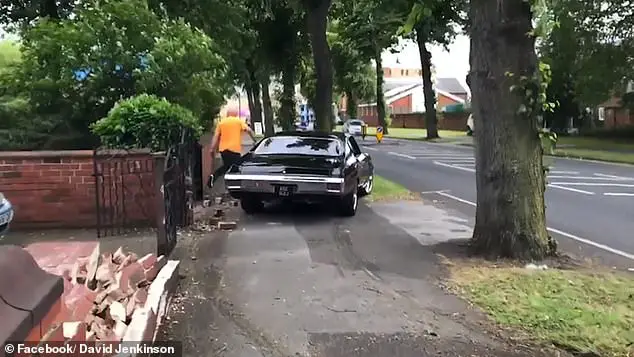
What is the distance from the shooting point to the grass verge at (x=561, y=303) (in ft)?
17.4

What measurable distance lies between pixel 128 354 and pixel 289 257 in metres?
4.05

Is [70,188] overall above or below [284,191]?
above

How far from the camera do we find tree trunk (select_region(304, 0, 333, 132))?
20.3 m

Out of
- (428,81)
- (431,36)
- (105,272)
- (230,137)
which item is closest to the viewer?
(105,272)

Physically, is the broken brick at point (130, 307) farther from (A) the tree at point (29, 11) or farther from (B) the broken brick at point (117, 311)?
(A) the tree at point (29, 11)

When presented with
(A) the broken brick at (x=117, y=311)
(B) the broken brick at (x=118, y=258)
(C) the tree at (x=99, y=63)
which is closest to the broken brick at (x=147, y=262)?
(B) the broken brick at (x=118, y=258)

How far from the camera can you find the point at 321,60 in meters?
20.7

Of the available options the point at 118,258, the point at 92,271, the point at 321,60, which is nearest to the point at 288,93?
the point at 321,60

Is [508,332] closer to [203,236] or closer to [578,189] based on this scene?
[203,236]

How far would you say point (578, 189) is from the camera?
1673cm

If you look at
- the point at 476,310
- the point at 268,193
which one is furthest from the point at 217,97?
the point at 476,310

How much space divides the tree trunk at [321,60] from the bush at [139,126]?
9.81m

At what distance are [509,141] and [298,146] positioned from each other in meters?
4.85

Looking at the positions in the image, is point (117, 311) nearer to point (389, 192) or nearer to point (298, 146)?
point (298, 146)
